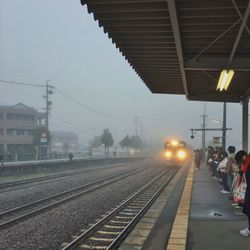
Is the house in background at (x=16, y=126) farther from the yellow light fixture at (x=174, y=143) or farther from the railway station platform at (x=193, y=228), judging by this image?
the railway station platform at (x=193, y=228)

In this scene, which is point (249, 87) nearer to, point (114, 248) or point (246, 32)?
point (246, 32)

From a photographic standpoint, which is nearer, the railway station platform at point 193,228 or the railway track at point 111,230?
the railway station platform at point 193,228

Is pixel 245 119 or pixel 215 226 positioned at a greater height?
pixel 245 119

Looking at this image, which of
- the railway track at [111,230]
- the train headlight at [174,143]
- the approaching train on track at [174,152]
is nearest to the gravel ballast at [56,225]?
the railway track at [111,230]

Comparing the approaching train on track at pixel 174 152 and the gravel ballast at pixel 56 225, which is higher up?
the approaching train on track at pixel 174 152

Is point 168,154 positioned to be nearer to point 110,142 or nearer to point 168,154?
point 168,154

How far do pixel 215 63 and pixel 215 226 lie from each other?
4.50 metres

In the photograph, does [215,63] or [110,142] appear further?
[110,142]

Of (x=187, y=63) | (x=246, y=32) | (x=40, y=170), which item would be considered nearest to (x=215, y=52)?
(x=187, y=63)

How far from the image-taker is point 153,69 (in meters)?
15.6

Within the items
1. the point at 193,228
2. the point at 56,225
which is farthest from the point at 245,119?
the point at 193,228

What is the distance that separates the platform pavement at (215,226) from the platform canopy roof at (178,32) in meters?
3.73

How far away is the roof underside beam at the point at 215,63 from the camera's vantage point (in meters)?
12.2

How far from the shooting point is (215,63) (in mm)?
12430
